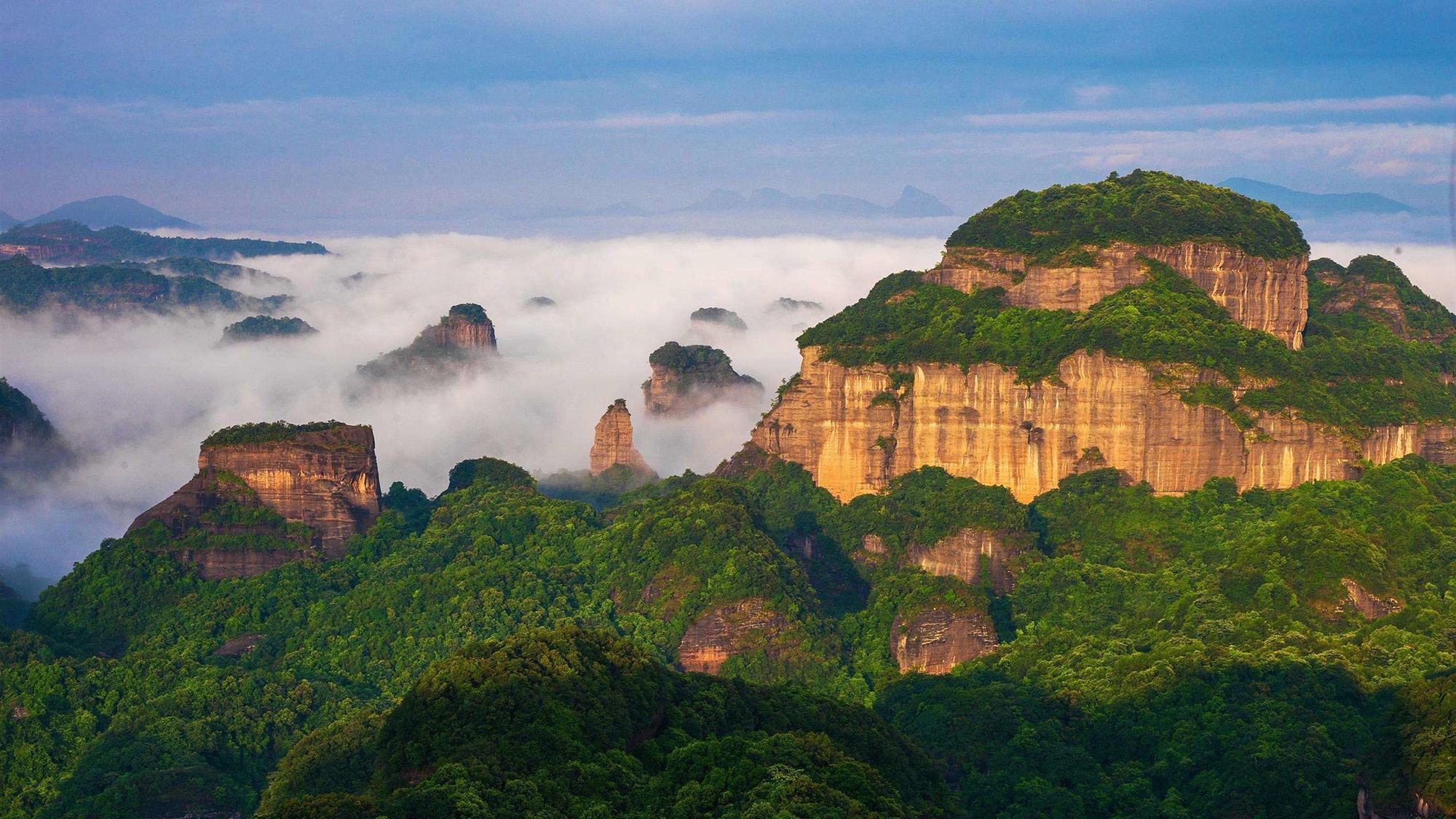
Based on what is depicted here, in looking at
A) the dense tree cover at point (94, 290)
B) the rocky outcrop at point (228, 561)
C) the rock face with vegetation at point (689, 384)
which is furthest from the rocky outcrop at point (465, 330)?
the rocky outcrop at point (228, 561)

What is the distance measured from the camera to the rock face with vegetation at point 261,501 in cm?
8462

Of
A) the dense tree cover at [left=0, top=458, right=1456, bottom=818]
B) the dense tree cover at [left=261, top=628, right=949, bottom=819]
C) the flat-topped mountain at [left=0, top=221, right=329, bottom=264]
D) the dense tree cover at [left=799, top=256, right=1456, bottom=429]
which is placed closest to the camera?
the dense tree cover at [left=261, top=628, right=949, bottom=819]

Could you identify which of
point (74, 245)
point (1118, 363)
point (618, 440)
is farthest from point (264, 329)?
point (1118, 363)

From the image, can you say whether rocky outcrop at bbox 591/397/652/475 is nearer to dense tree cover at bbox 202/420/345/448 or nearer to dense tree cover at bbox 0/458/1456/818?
dense tree cover at bbox 0/458/1456/818

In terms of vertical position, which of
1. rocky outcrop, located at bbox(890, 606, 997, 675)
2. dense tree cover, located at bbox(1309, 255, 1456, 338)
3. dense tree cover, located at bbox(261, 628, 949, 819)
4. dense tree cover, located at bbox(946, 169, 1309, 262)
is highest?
dense tree cover, located at bbox(946, 169, 1309, 262)

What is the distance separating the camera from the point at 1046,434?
8431 cm

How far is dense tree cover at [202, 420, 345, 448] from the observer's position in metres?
85.0

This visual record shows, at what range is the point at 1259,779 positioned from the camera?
55000 millimetres

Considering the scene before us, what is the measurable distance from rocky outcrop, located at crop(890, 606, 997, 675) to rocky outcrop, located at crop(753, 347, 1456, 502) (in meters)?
11.0

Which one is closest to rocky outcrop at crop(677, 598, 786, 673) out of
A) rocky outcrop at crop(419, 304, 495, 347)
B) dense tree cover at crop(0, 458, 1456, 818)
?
dense tree cover at crop(0, 458, 1456, 818)

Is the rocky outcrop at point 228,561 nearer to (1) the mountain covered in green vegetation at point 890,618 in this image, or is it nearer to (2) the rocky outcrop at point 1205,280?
(1) the mountain covered in green vegetation at point 890,618

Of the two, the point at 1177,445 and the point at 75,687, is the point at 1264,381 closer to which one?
the point at 1177,445

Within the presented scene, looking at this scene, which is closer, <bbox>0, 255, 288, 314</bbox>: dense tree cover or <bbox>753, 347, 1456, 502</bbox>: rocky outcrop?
<bbox>753, 347, 1456, 502</bbox>: rocky outcrop

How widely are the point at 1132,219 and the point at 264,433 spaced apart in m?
33.4
